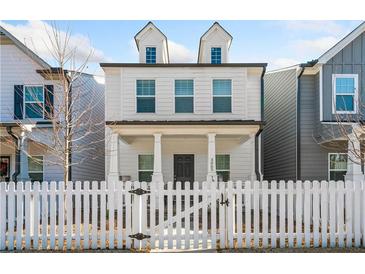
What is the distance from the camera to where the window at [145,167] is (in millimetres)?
16766

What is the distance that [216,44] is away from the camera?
16.0m

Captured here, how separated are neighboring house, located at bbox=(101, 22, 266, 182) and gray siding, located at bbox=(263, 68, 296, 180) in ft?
5.88

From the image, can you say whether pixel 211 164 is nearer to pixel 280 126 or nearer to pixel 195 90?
pixel 195 90

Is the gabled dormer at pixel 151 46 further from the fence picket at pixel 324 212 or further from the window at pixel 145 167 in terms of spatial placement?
the fence picket at pixel 324 212

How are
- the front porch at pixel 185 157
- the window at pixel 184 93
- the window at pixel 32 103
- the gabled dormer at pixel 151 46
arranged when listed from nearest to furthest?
the window at pixel 32 103 → the window at pixel 184 93 → the gabled dormer at pixel 151 46 → the front porch at pixel 185 157

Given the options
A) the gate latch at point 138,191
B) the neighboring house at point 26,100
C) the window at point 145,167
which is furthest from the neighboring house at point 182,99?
the gate latch at point 138,191

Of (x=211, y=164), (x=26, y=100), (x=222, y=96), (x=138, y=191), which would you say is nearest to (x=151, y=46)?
(x=222, y=96)

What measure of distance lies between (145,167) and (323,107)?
29.7ft

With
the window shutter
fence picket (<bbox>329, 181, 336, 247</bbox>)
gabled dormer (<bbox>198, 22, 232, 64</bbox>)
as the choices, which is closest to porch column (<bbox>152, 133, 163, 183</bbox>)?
gabled dormer (<bbox>198, 22, 232, 64</bbox>)

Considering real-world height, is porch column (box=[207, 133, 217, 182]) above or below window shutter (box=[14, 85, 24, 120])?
below

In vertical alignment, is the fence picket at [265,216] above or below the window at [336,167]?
below

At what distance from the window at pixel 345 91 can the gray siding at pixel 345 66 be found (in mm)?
226

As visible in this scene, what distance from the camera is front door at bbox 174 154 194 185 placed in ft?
56.3

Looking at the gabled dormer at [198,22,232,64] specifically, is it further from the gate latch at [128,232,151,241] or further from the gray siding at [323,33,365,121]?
the gate latch at [128,232,151,241]
